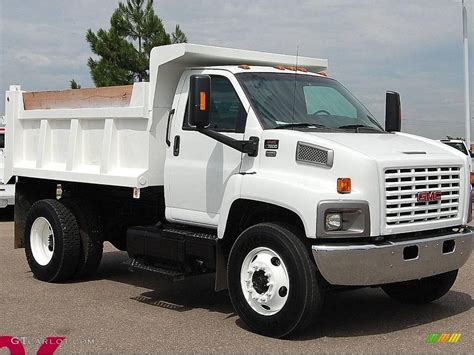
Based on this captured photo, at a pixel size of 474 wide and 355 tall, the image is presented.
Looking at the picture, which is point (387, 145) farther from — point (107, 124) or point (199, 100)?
point (107, 124)

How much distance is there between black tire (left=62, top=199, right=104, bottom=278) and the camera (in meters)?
8.89

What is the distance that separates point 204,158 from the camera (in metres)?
7.25

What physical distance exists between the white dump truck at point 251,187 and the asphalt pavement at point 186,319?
263 mm

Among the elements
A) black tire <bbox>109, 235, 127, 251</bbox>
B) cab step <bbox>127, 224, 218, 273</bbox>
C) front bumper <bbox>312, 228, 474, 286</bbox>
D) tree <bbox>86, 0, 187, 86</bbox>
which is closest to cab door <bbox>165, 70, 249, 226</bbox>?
cab step <bbox>127, 224, 218, 273</bbox>

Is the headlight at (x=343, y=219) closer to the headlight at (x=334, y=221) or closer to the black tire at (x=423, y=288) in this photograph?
the headlight at (x=334, y=221)

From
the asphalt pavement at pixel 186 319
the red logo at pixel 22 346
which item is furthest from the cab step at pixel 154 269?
the red logo at pixel 22 346

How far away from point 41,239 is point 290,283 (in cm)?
431

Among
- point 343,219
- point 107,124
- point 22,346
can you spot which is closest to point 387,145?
point 343,219

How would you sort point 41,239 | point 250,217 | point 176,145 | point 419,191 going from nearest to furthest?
point 419,191
point 250,217
point 176,145
point 41,239

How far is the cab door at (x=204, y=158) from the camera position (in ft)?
23.1

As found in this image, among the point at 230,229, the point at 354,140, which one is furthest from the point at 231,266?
the point at 354,140

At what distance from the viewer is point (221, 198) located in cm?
707

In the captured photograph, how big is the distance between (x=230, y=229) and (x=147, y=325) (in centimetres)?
118

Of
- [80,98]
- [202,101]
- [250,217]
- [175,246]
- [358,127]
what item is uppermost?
[80,98]
